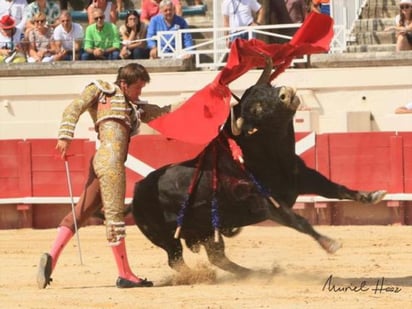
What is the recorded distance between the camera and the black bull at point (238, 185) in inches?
311

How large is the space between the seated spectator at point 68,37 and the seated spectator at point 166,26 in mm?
801

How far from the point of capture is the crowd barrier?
12.2 m

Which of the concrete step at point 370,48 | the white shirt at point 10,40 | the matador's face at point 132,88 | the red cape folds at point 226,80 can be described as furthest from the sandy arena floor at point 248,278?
the white shirt at point 10,40

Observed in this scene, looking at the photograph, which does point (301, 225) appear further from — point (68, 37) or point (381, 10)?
point (381, 10)

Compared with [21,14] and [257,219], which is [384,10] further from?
[257,219]

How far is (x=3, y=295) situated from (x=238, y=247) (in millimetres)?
3201

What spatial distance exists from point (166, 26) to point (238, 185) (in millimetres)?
6618

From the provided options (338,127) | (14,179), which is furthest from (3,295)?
(338,127)

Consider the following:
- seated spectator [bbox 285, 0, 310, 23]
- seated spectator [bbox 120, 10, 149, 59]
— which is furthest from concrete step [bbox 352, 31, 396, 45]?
seated spectator [bbox 120, 10, 149, 59]

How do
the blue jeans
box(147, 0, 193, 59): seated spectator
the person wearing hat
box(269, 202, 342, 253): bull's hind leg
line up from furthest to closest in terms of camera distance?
the blue jeans < box(147, 0, 193, 59): seated spectator < the person wearing hat < box(269, 202, 342, 253): bull's hind leg

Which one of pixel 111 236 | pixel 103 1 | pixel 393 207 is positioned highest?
pixel 103 1

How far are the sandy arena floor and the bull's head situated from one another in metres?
0.95

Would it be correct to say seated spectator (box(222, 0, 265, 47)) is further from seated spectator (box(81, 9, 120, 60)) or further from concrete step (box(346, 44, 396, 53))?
seated spectator (box(81, 9, 120, 60))

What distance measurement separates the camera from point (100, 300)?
7375 mm
